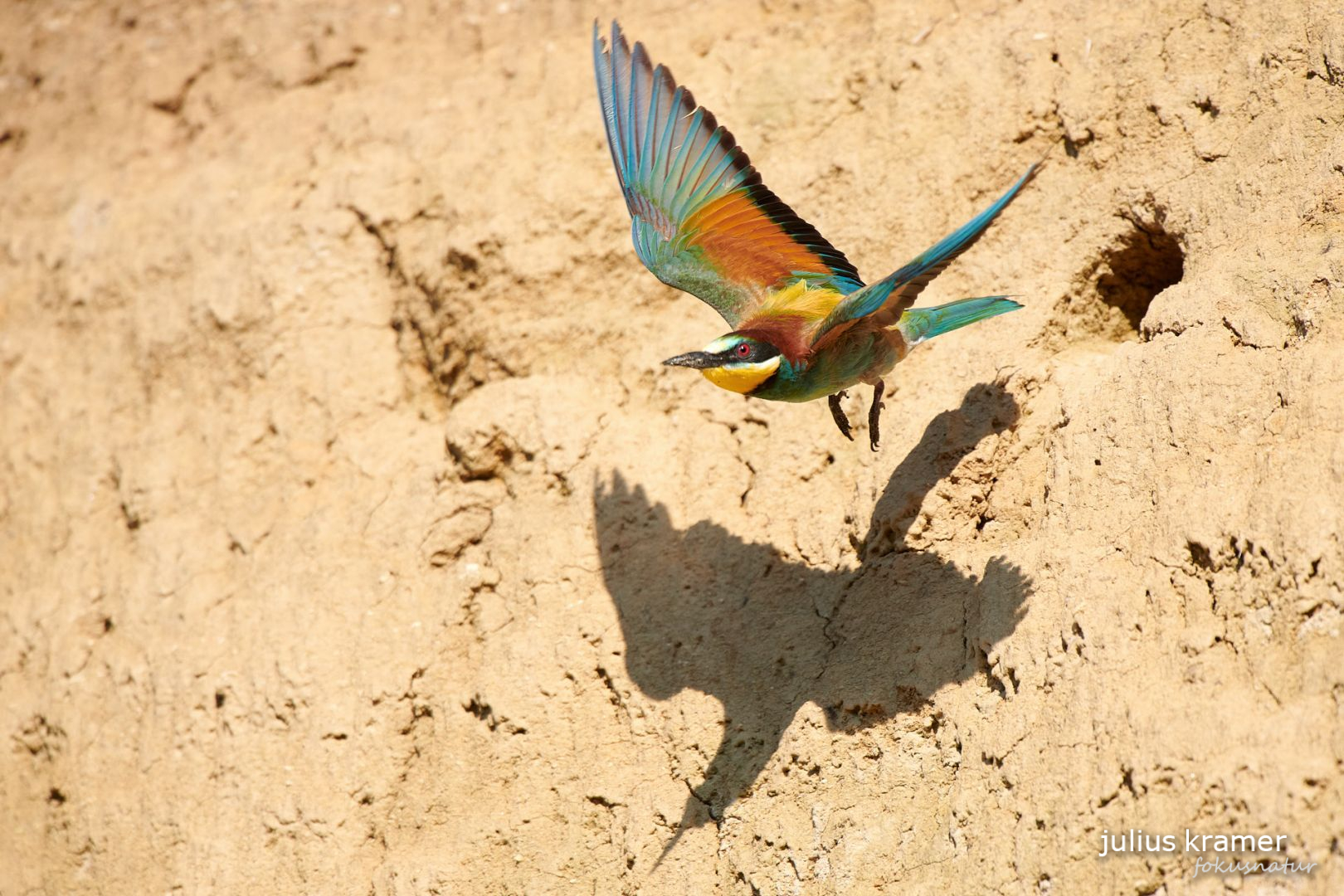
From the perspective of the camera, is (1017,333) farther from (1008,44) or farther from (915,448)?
(1008,44)

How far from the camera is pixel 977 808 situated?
2373 millimetres

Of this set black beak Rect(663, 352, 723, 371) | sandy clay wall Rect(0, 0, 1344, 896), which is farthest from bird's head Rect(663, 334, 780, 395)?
sandy clay wall Rect(0, 0, 1344, 896)

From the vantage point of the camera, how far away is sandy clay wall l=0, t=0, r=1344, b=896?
2.35m

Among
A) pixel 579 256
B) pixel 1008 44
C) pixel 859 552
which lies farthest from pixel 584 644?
pixel 1008 44

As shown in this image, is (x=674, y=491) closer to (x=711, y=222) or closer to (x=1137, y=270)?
(x=711, y=222)

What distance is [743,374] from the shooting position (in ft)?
9.05

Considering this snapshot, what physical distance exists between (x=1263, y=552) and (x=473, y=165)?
2.47 metres

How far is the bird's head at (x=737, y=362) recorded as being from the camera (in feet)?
9.05

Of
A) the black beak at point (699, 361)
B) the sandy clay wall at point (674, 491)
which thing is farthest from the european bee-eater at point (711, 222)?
the sandy clay wall at point (674, 491)

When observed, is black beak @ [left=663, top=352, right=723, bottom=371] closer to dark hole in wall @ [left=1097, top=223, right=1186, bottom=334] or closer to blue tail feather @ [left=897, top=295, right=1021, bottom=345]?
blue tail feather @ [left=897, top=295, right=1021, bottom=345]

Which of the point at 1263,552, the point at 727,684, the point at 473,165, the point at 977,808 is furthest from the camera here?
the point at 473,165

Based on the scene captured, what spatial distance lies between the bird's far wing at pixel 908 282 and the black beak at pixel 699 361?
8.7 inches

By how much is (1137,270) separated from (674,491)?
1241 millimetres

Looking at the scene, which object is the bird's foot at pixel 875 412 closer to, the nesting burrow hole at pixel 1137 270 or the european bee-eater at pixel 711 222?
the european bee-eater at pixel 711 222
